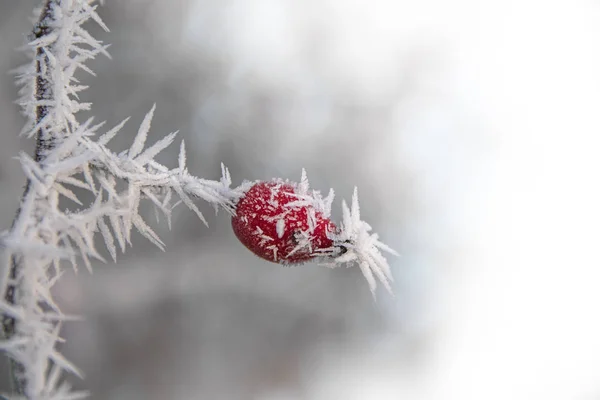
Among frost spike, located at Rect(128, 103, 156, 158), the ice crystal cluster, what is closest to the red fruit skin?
the ice crystal cluster

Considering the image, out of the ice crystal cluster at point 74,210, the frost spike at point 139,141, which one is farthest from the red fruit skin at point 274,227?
the frost spike at point 139,141

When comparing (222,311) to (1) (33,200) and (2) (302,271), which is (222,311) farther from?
(1) (33,200)

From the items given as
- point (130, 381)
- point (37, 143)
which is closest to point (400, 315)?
point (130, 381)

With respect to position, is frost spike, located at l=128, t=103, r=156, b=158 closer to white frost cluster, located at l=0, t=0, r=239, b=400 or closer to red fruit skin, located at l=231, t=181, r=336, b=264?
white frost cluster, located at l=0, t=0, r=239, b=400

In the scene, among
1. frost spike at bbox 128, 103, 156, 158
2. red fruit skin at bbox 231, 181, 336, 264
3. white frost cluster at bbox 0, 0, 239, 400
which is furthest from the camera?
red fruit skin at bbox 231, 181, 336, 264

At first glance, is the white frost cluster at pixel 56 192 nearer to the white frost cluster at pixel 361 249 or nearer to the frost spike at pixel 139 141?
the frost spike at pixel 139 141

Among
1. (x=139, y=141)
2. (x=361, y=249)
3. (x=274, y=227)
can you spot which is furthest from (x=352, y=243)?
(x=139, y=141)

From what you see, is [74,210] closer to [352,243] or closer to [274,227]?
[274,227]
